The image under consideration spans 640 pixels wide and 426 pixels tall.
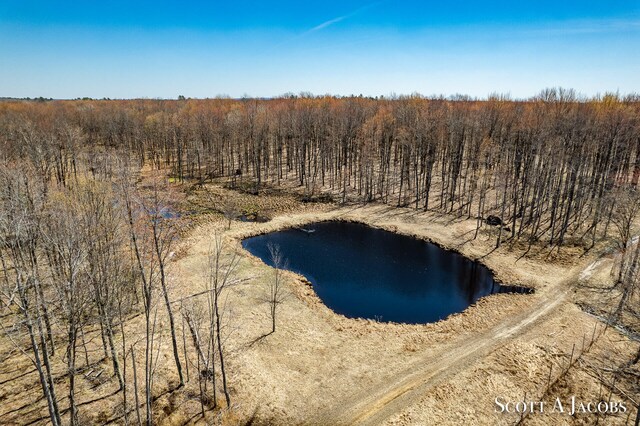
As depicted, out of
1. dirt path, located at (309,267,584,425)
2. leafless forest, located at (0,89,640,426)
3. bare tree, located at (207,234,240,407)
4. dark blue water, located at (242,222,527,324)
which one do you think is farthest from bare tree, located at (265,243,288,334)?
dirt path, located at (309,267,584,425)

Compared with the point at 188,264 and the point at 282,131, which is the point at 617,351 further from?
the point at 282,131

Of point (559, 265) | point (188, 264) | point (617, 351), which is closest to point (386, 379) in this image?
point (617, 351)

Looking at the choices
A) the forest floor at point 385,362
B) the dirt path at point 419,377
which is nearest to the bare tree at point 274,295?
the forest floor at point 385,362

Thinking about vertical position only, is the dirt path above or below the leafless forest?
below

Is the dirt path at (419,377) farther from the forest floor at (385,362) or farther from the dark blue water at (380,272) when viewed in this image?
the dark blue water at (380,272)

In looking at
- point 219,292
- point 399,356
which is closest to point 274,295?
point 219,292

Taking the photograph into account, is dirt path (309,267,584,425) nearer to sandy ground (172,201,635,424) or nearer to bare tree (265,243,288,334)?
sandy ground (172,201,635,424)
